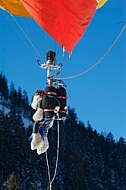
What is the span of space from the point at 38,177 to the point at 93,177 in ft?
60.9

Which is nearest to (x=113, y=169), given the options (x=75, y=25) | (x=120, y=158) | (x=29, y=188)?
(x=120, y=158)

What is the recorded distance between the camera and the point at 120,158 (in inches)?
4178

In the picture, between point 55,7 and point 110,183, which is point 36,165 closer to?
point 110,183

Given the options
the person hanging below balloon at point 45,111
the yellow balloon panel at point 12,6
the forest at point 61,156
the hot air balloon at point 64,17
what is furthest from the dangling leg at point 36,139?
the forest at point 61,156

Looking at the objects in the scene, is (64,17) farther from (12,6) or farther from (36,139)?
(12,6)

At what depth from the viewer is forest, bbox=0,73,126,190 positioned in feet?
217

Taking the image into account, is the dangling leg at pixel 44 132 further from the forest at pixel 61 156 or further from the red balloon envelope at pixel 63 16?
the forest at pixel 61 156

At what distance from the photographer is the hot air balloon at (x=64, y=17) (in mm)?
6980

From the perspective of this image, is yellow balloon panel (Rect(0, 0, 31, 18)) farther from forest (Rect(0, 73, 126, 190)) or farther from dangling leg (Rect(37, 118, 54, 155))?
forest (Rect(0, 73, 126, 190))

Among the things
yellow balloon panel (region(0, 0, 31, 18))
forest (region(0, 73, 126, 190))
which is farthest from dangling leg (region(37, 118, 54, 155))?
forest (region(0, 73, 126, 190))

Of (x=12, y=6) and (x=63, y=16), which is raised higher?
(x=12, y=6)

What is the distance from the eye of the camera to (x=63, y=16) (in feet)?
23.3

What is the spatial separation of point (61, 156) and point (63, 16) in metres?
77.8

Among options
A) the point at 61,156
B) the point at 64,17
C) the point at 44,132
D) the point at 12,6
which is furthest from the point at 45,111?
the point at 61,156
